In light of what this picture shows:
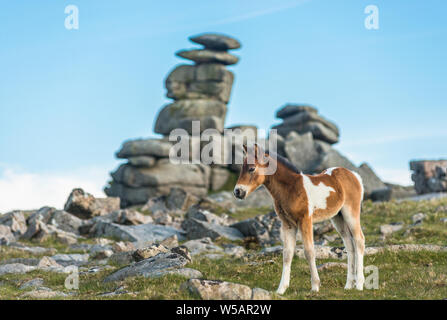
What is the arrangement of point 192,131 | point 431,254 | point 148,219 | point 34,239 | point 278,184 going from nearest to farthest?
point 278,184
point 431,254
point 34,239
point 148,219
point 192,131

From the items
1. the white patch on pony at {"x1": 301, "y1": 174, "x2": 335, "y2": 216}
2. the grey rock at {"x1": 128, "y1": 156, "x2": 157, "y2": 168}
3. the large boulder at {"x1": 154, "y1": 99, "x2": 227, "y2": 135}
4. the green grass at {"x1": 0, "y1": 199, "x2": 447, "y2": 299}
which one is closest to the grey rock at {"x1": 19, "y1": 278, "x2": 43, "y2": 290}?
the green grass at {"x1": 0, "y1": 199, "x2": 447, "y2": 299}

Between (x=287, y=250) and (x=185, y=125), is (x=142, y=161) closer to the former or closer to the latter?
(x=185, y=125)

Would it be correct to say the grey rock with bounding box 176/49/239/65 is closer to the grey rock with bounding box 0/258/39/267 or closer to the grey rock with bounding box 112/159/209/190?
the grey rock with bounding box 112/159/209/190

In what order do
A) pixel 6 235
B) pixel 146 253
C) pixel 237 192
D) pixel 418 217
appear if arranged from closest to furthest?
pixel 237 192
pixel 146 253
pixel 418 217
pixel 6 235

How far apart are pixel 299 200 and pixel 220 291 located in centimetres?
282

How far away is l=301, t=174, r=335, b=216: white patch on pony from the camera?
11945 millimetres

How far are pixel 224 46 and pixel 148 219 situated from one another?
37889 millimetres

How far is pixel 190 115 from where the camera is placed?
64.8 metres

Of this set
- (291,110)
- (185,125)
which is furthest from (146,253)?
(291,110)

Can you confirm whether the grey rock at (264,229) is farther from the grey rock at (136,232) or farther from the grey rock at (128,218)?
the grey rock at (128,218)

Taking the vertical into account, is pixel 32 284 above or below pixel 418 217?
below

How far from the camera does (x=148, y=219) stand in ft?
111

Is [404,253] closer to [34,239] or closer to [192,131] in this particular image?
[34,239]

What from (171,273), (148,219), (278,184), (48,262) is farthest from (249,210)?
(278,184)
